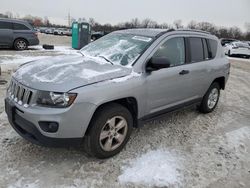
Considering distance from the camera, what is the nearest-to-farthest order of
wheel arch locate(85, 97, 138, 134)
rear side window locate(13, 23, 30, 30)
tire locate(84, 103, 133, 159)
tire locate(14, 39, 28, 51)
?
1. tire locate(84, 103, 133, 159)
2. wheel arch locate(85, 97, 138, 134)
3. rear side window locate(13, 23, 30, 30)
4. tire locate(14, 39, 28, 51)

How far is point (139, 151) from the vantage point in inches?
161

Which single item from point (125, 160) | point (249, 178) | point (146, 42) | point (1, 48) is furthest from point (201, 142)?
point (1, 48)

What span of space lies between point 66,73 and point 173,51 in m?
1.96

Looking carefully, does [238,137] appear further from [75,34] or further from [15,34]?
[75,34]

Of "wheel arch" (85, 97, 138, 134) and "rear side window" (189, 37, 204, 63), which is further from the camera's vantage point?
"rear side window" (189, 37, 204, 63)

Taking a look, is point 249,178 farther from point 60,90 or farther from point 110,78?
point 60,90

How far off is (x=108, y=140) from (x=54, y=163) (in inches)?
29.7

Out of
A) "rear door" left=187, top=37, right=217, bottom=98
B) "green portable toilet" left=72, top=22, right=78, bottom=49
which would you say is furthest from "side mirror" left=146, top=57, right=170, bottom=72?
"green portable toilet" left=72, top=22, right=78, bottom=49

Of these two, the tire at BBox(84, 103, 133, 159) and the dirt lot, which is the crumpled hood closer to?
the tire at BBox(84, 103, 133, 159)

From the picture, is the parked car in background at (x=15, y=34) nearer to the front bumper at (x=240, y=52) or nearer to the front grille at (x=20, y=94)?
the front grille at (x=20, y=94)

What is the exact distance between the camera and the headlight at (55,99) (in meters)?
3.19

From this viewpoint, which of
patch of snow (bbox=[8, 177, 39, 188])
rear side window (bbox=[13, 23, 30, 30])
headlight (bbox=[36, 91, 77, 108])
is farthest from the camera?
rear side window (bbox=[13, 23, 30, 30])

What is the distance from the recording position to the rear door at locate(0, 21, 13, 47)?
1502cm

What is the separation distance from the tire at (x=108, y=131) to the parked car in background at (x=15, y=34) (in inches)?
527
